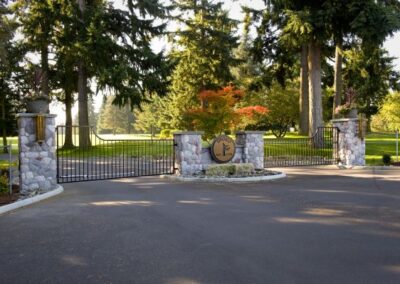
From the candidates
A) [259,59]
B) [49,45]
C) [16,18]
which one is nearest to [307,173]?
[259,59]

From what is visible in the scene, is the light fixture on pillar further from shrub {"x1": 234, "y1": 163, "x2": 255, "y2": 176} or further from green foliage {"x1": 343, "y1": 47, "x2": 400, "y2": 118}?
green foliage {"x1": 343, "y1": 47, "x2": 400, "y2": 118}

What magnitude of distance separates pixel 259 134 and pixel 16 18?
2160 cm

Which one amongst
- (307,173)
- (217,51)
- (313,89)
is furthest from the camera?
(217,51)

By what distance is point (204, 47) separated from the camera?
99.1 ft

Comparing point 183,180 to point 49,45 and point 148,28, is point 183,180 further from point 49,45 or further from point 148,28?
point 49,45

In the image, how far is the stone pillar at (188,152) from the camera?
41.3 feet

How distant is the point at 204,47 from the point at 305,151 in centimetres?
1409

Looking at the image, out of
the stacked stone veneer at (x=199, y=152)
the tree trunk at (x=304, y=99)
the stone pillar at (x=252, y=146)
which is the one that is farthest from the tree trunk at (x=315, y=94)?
the stacked stone veneer at (x=199, y=152)

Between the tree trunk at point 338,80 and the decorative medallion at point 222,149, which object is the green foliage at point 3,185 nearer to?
the decorative medallion at point 222,149

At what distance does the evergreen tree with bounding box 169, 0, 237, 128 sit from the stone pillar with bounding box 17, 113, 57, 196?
21627 millimetres

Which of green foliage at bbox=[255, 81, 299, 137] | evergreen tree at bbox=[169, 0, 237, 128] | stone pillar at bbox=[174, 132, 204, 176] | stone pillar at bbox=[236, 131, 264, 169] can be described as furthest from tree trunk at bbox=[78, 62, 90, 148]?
green foliage at bbox=[255, 81, 299, 137]

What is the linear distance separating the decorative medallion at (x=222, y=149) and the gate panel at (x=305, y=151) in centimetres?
397

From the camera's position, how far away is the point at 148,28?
2475 cm

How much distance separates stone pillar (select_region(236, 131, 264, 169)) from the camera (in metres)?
13.7
